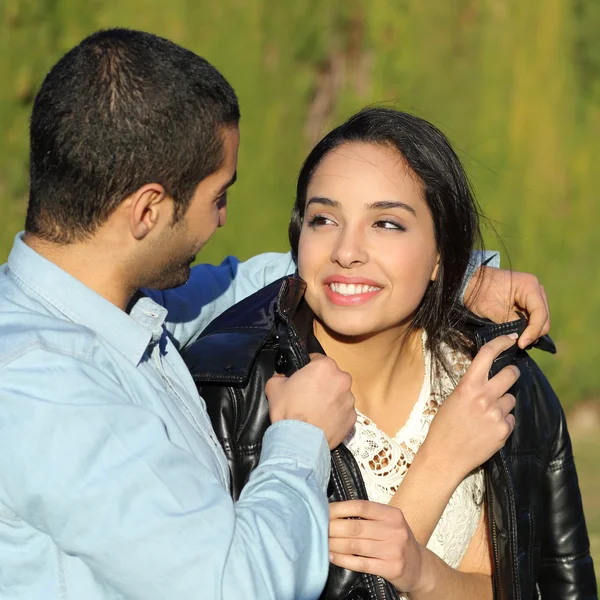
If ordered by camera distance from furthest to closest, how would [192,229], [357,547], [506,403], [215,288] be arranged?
[215,288]
[506,403]
[357,547]
[192,229]

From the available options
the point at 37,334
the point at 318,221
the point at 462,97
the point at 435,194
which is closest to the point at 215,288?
the point at 318,221

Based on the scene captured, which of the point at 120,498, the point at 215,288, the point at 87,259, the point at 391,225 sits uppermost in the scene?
the point at 391,225

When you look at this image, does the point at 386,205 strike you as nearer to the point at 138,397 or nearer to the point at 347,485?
the point at 347,485

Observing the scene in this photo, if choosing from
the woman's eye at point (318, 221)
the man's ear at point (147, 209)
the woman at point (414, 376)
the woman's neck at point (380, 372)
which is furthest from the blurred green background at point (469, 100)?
the man's ear at point (147, 209)

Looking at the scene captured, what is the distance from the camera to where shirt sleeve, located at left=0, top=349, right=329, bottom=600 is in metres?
1.66

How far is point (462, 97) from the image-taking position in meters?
6.86

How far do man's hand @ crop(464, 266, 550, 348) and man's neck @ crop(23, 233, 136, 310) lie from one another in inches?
53.1

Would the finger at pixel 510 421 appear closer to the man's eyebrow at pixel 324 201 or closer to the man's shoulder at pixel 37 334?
the man's eyebrow at pixel 324 201

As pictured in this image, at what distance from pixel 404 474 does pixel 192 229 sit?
1.02m

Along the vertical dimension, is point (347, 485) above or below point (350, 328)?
below

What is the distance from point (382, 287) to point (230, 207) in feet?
11.9

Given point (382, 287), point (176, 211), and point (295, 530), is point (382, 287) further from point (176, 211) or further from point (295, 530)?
point (295, 530)

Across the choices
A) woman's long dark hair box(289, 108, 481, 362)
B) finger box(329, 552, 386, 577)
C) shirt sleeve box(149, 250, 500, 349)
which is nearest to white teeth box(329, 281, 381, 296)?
woman's long dark hair box(289, 108, 481, 362)

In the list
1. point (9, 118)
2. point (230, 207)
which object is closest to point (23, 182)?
point (9, 118)
